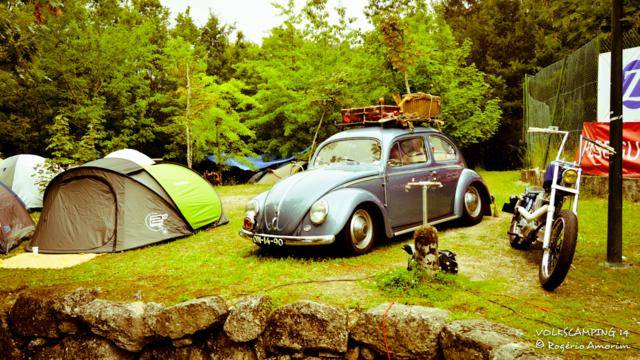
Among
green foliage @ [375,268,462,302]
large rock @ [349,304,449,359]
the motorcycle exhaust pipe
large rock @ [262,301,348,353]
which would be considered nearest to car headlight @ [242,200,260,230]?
green foliage @ [375,268,462,302]

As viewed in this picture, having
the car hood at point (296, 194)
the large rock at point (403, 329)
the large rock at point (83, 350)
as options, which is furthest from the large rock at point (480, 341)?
the large rock at point (83, 350)

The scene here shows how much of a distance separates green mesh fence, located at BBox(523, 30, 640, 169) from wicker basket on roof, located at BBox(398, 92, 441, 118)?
4.10m

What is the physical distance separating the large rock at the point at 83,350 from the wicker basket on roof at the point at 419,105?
5063mm

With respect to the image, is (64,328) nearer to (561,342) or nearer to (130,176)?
(130,176)

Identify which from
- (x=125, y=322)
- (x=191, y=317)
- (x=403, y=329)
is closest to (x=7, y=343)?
(x=125, y=322)

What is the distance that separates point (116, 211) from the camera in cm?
752

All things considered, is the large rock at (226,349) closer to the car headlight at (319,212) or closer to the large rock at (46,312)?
the large rock at (46,312)

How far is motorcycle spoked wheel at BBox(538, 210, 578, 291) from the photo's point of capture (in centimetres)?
409

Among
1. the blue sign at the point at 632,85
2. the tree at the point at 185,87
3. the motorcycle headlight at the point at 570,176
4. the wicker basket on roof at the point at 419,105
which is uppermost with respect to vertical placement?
the tree at the point at 185,87

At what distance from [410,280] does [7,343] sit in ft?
14.2

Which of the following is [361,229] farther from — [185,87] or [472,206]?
[185,87]

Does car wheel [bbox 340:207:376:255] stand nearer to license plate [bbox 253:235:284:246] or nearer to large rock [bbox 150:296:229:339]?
license plate [bbox 253:235:284:246]

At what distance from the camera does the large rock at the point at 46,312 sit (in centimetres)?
476

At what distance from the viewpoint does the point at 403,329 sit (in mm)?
3551
